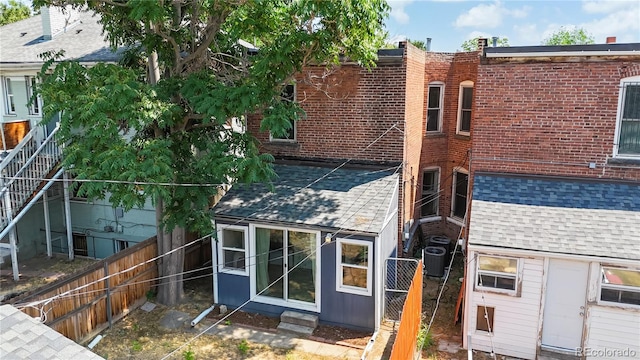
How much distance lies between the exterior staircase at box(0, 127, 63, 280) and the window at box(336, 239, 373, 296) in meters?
8.85

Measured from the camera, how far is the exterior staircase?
1346 centimetres

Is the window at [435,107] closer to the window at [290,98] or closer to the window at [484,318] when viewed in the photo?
the window at [290,98]

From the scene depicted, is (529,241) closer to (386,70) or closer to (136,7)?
(386,70)

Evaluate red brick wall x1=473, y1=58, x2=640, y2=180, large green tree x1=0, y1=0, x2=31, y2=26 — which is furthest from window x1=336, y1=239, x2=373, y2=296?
large green tree x1=0, y1=0, x2=31, y2=26

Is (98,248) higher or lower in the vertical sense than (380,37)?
lower

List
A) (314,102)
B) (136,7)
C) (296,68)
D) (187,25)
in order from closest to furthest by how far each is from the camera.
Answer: (136,7), (296,68), (187,25), (314,102)

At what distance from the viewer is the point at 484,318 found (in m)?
10.2

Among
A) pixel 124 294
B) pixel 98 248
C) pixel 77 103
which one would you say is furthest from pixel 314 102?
pixel 98 248

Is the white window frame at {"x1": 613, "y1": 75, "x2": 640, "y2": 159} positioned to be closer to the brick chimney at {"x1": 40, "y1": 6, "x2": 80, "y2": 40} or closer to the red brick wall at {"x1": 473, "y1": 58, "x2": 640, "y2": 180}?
the red brick wall at {"x1": 473, "y1": 58, "x2": 640, "y2": 180}

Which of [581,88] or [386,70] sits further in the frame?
[386,70]

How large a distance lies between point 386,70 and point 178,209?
6.59 m

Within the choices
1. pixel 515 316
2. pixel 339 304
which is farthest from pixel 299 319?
pixel 515 316

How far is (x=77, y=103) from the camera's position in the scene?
365 inches

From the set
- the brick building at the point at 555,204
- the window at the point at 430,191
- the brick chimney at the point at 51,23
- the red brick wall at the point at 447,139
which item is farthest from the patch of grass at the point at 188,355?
the brick chimney at the point at 51,23
